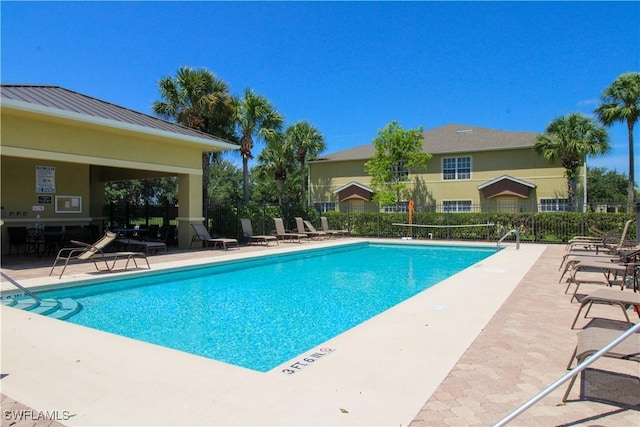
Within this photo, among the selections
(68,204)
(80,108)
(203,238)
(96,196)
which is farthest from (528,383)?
(96,196)

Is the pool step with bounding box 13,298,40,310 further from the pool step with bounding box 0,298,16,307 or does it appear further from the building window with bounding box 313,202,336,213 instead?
the building window with bounding box 313,202,336,213

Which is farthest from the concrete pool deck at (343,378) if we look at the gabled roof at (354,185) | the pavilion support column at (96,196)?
the gabled roof at (354,185)

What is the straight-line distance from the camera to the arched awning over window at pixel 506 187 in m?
23.6

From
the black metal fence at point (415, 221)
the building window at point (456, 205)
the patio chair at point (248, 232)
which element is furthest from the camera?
the building window at point (456, 205)

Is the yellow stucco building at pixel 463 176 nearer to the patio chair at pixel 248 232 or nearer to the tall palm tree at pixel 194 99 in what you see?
the patio chair at pixel 248 232

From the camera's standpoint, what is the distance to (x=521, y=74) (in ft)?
58.4

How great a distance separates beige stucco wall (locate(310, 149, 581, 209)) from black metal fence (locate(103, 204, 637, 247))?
2.83 meters

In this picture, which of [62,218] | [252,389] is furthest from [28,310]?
[62,218]

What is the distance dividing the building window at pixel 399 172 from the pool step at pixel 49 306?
871 inches

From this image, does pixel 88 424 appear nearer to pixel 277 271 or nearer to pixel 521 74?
pixel 277 271

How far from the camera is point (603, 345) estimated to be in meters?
2.98

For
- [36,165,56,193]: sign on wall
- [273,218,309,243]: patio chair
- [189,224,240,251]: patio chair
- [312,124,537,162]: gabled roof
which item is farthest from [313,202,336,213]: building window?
[36,165,56,193]: sign on wall

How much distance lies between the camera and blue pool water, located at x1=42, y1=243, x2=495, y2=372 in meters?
5.49

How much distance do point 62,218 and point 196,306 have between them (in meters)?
11.8
